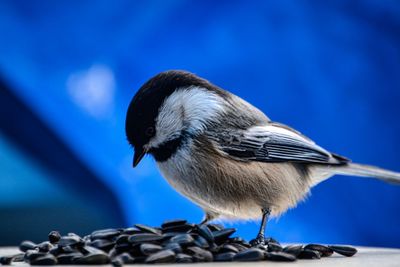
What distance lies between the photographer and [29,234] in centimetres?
258

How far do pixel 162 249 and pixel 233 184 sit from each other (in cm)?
33

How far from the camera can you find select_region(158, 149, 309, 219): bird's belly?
164cm

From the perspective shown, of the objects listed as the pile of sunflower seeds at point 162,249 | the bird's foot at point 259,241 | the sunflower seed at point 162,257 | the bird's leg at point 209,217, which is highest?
the bird's leg at point 209,217

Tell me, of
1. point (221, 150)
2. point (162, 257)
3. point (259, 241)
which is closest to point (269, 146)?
point (221, 150)

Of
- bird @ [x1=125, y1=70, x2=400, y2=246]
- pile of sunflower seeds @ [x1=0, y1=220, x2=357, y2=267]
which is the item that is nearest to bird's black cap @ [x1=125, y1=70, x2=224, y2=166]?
bird @ [x1=125, y1=70, x2=400, y2=246]

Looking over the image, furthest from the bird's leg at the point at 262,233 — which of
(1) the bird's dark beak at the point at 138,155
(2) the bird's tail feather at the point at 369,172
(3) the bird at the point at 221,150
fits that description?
(1) the bird's dark beak at the point at 138,155

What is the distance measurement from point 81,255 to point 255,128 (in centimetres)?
68

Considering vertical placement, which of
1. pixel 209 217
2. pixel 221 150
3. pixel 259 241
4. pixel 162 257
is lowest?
pixel 162 257

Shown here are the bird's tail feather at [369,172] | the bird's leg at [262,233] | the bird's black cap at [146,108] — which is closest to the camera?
the bird's black cap at [146,108]

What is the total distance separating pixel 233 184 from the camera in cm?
167

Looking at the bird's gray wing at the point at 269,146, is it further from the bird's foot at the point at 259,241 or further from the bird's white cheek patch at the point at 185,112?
the bird's foot at the point at 259,241

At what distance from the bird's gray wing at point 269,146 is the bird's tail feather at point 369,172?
28 mm

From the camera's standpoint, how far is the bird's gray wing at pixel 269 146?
67.0 inches

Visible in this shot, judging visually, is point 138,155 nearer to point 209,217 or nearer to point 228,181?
point 228,181
